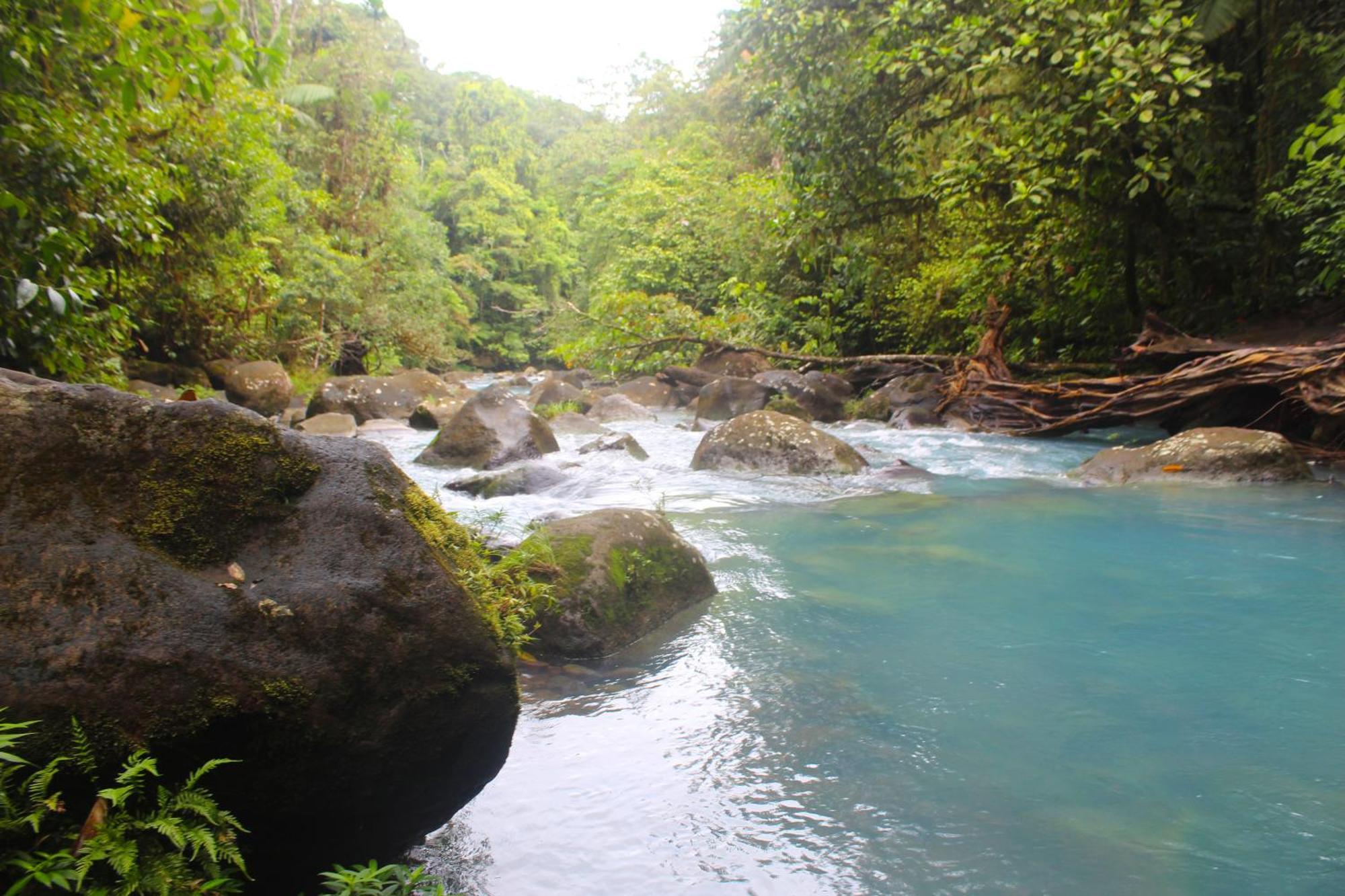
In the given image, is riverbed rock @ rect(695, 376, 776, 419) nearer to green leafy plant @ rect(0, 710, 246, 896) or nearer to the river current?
the river current

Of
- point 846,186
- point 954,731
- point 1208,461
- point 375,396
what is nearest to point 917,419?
point 846,186

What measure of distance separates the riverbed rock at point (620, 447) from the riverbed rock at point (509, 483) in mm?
2242

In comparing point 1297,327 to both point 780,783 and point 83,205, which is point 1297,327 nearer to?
point 780,783

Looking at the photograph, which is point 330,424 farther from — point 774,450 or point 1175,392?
point 1175,392

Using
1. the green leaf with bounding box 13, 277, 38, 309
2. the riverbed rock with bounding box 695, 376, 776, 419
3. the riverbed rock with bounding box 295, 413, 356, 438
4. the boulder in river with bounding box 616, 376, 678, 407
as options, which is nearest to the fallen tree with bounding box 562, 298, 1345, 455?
the riverbed rock with bounding box 695, 376, 776, 419

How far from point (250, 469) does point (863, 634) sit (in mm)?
2936

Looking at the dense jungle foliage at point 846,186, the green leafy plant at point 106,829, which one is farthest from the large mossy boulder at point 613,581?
the dense jungle foliage at point 846,186

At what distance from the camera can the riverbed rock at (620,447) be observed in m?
10.4

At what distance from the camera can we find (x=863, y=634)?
4.21 metres

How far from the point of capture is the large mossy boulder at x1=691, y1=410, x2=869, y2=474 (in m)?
9.01

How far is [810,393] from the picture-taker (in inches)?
583

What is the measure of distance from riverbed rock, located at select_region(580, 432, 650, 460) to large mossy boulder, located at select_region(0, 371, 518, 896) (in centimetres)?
784

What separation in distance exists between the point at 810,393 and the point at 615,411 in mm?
3575

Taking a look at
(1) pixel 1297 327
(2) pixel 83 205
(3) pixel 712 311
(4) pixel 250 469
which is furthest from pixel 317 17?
(4) pixel 250 469
